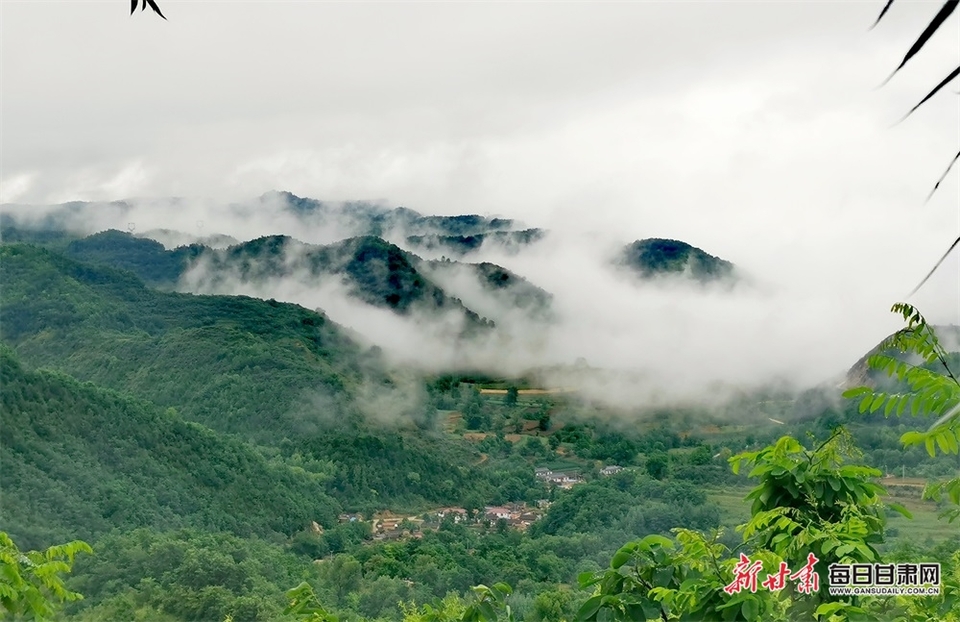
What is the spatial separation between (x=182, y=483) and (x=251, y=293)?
18367 millimetres

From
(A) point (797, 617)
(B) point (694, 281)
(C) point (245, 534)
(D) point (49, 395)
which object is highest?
(B) point (694, 281)

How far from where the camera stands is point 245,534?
63.3ft

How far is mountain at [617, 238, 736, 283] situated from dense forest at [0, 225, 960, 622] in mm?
8900

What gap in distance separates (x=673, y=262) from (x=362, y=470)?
2763cm

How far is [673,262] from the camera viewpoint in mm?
47906

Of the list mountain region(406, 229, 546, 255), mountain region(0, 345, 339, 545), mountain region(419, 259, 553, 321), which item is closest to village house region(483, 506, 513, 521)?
mountain region(0, 345, 339, 545)

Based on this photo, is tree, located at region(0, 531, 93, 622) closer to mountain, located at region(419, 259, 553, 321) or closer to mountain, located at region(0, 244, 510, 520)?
mountain, located at region(0, 244, 510, 520)

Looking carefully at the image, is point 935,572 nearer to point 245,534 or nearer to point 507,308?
point 245,534

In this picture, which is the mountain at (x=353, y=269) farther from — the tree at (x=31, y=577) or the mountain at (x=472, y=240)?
the tree at (x=31, y=577)

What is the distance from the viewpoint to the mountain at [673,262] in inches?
1763

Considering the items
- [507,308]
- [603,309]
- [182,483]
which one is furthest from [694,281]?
[182,483]

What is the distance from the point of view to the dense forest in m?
1.78

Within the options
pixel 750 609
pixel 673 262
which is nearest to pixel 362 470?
pixel 750 609

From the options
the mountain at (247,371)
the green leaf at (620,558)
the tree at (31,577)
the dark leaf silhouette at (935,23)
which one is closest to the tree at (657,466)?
the mountain at (247,371)
